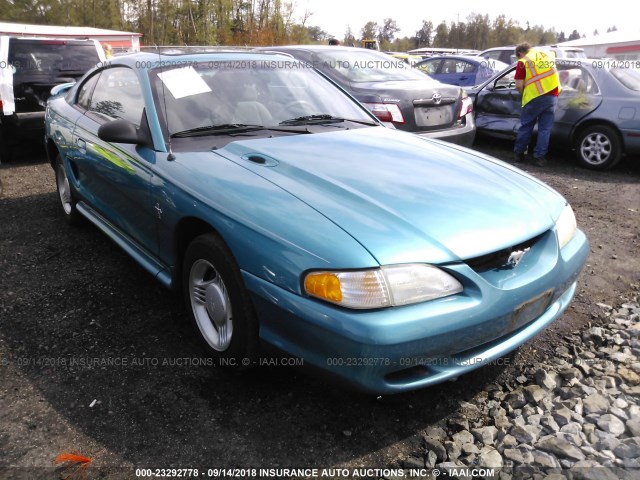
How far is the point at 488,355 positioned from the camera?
82.5 inches

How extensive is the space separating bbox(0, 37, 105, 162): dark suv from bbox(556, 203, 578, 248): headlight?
257 inches

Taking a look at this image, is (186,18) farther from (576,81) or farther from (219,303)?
(219,303)

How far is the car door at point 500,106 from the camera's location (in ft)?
24.7

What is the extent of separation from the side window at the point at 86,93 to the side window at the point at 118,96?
8 centimetres

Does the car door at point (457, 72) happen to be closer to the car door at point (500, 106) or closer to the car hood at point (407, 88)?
the car door at point (500, 106)

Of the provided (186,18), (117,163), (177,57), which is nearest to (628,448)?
(117,163)

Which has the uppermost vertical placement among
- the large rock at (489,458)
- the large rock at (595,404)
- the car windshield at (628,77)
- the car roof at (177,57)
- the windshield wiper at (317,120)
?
the car windshield at (628,77)

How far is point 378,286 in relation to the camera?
73.1 inches

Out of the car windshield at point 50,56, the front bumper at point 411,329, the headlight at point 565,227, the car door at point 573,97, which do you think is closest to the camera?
the front bumper at point 411,329

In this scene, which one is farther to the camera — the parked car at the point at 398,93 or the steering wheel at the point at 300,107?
the parked car at the point at 398,93

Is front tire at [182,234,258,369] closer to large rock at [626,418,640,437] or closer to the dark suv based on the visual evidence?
large rock at [626,418,640,437]

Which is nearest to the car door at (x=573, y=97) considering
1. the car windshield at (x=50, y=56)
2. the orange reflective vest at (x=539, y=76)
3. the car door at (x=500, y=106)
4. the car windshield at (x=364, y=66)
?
the orange reflective vest at (x=539, y=76)

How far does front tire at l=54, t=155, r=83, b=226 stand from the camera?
14.4 ft

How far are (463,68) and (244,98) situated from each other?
10.8 metres
